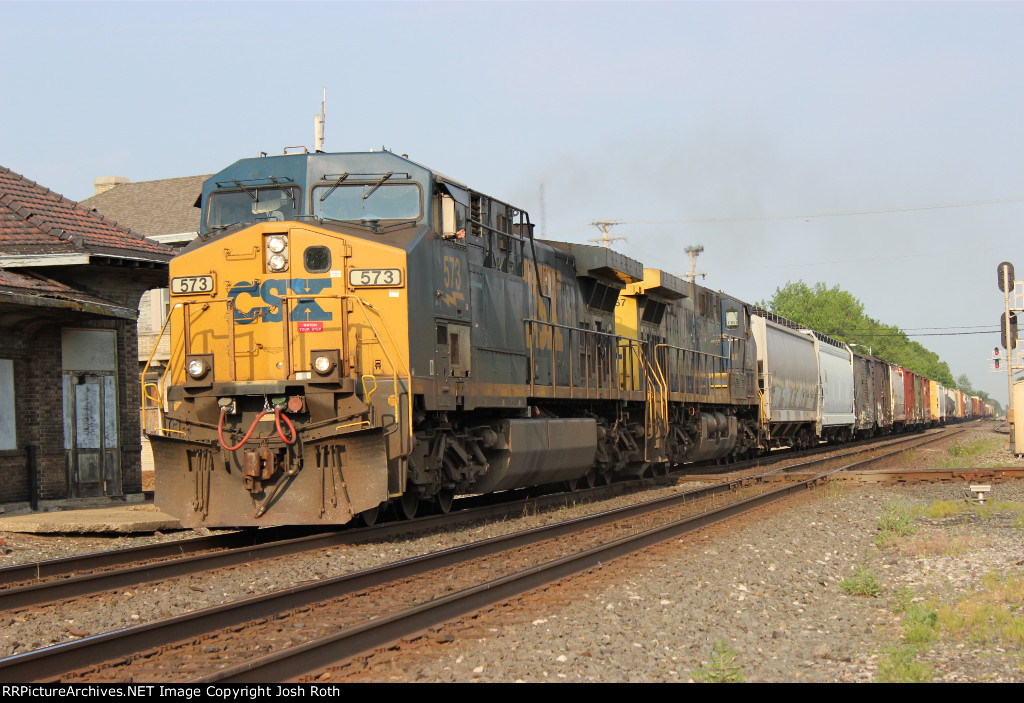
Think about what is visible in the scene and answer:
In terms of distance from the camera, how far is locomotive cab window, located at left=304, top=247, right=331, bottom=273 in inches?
391

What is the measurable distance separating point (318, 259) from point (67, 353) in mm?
7140

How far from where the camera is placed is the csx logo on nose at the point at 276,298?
9922 mm

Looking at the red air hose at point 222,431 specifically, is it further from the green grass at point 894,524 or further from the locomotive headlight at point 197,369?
the green grass at point 894,524

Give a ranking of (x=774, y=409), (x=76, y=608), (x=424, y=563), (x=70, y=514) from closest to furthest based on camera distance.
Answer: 1. (x=76, y=608)
2. (x=424, y=563)
3. (x=70, y=514)
4. (x=774, y=409)

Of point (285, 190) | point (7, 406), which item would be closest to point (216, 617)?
point (285, 190)

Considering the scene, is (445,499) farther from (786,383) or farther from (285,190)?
(786,383)

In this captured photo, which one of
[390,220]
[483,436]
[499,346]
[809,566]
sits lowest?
[809,566]

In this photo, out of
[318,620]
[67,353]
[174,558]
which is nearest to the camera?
[318,620]

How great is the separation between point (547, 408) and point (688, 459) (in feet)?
20.3

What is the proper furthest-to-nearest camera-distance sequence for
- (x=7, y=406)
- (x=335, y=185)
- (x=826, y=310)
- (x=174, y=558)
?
(x=826, y=310)
(x=7, y=406)
(x=335, y=185)
(x=174, y=558)

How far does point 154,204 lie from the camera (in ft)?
100
